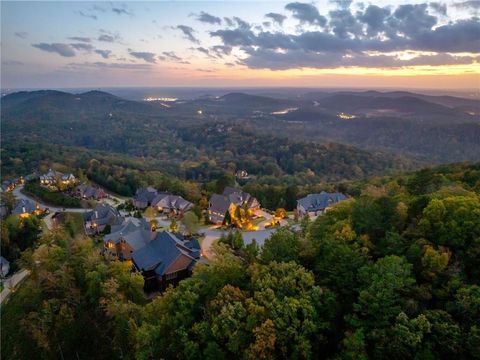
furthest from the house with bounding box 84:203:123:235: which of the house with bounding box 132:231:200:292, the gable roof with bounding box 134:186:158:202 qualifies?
the house with bounding box 132:231:200:292

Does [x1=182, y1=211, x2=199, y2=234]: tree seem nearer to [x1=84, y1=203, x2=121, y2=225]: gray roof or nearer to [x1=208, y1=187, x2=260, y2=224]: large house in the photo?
[x1=208, y1=187, x2=260, y2=224]: large house

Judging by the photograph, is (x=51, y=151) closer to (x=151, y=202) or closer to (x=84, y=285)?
(x=151, y=202)

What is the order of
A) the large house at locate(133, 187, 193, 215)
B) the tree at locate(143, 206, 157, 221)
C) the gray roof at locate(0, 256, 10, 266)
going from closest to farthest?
the gray roof at locate(0, 256, 10, 266) < the tree at locate(143, 206, 157, 221) < the large house at locate(133, 187, 193, 215)

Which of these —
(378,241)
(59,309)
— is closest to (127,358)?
(59,309)

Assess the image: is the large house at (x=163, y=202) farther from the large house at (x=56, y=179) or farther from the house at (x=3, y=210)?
the large house at (x=56, y=179)

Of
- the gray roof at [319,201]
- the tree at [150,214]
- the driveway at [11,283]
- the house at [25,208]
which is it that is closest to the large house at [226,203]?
the gray roof at [319,201]

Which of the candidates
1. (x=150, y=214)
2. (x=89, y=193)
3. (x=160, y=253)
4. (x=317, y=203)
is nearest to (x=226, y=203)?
(x=150, y=214)

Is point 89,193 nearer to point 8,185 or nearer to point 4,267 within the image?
point 8,185
